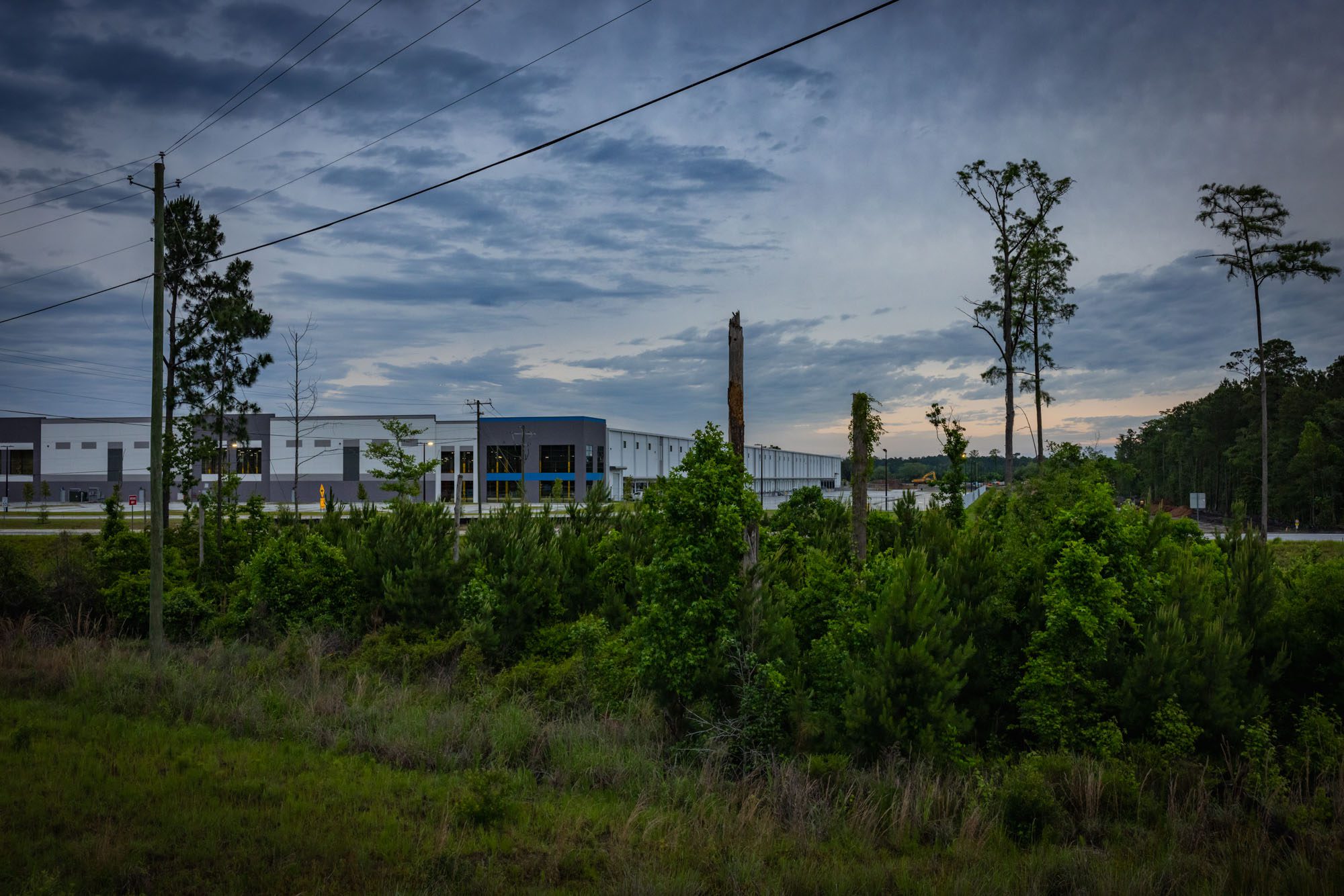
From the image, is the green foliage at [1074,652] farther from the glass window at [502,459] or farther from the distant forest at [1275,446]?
the glass window at [502,459]

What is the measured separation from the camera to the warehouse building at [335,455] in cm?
6988

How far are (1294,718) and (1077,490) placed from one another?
12.5ft

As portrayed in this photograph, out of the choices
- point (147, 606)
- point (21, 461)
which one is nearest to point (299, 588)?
point (147, 606)

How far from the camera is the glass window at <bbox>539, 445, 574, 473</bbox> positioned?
71625 mm

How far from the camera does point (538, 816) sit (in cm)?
827

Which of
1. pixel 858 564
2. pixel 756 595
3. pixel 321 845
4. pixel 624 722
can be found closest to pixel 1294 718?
pixel 858 564

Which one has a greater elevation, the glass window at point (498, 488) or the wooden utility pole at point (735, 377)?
the wooden utility pole at point (735, 377)

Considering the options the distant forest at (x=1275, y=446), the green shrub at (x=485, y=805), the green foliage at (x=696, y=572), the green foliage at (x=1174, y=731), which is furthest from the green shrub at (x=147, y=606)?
the distant forest at (x=1275, y=446)

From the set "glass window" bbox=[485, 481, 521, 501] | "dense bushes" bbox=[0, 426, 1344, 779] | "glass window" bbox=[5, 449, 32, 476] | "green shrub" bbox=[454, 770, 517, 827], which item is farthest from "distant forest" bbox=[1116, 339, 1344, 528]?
"glass window" bbox=[5, 449, 32, 476]

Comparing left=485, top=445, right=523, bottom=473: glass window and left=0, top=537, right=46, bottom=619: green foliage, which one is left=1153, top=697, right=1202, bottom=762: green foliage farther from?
left=485, top=445, right=523, bottom=473: glass window

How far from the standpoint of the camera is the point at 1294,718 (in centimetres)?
959

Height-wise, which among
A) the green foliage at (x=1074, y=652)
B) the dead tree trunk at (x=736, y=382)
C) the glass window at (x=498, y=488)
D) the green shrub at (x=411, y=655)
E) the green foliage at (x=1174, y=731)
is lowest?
the green shrub at (x=411, y=655)

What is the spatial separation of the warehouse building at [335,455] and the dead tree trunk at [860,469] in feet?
180

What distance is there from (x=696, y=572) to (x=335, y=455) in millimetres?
67398
